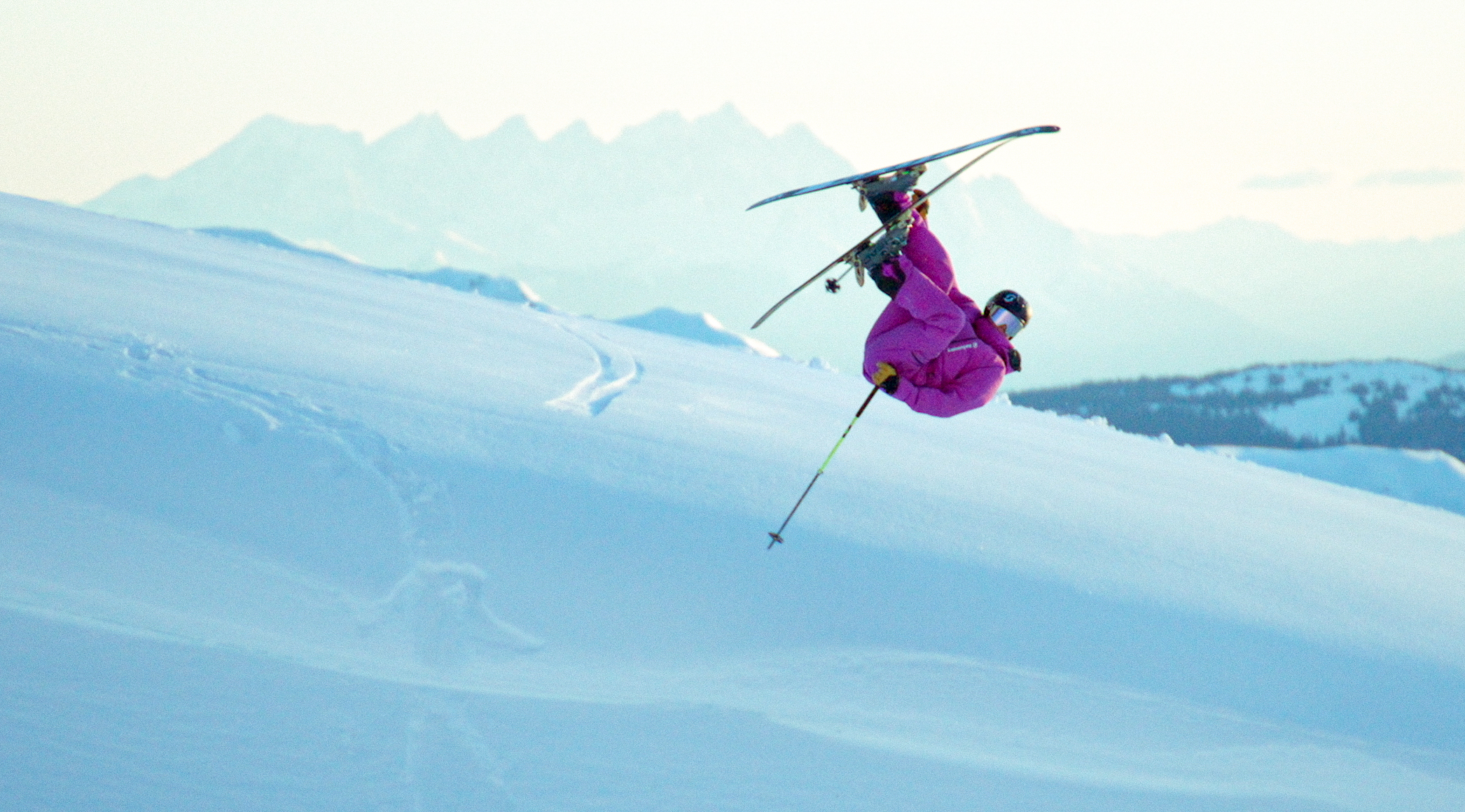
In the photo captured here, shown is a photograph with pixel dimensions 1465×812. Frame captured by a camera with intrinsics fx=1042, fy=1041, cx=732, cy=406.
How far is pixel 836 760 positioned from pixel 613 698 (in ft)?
3.84

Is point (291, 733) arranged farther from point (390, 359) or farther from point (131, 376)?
point (390, 359)

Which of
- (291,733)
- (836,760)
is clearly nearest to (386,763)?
(291,733)

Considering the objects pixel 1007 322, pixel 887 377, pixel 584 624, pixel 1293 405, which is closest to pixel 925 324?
pixel 887 377

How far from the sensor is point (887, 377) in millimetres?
6004

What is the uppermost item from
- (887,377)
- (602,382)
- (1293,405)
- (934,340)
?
(1293,405)

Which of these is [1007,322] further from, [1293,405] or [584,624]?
[1293,405]

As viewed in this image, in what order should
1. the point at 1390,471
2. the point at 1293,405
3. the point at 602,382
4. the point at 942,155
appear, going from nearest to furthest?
the point at 942,155, the point at 602,382, the point at 1390,471, the point at 1293,405

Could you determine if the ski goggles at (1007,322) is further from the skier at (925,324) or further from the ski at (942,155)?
the ski at (942,155)

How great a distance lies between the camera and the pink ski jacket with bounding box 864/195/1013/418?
5762mm

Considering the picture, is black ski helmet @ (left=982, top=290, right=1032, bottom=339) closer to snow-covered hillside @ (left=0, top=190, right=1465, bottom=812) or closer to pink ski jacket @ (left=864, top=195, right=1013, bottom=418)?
pink ski jacket @ (left=864, top=195, right=1013, bottom=418)

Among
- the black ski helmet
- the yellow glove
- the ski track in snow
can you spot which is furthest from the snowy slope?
the yellow glove

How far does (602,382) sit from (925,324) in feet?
31.4

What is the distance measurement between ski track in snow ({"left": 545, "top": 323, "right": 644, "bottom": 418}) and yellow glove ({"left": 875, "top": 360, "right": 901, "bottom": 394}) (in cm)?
567

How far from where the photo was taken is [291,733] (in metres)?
4.46
